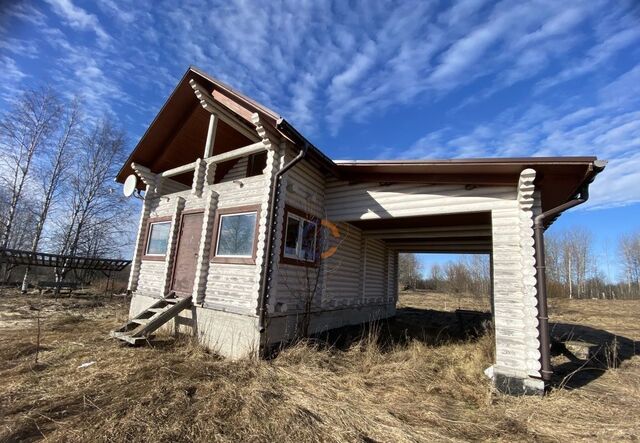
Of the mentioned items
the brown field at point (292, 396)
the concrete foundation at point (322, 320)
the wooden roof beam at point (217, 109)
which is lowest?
the brown field at point (292, 396)

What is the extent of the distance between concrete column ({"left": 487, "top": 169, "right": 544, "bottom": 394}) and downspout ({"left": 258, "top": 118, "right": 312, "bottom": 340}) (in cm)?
460

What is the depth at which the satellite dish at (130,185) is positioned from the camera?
1115 cm

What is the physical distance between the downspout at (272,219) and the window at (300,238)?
62cm

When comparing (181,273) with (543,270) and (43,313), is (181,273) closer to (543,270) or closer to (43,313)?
(43,313)

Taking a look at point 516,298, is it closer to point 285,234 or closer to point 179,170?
point 285,234

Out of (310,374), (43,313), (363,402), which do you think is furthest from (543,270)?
(43,313)

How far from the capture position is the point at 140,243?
1105 cm

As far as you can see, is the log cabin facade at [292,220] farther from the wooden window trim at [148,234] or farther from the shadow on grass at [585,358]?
the shadow on grass at [585,358]

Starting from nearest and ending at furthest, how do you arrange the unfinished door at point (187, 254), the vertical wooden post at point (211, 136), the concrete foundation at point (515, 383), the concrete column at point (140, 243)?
the concrete foundation at point (515, 383), the unfinished door at point (187, 254), the vertical wooden post at point (211, 136), the concrete column at point (140, 243)

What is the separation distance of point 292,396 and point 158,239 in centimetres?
810

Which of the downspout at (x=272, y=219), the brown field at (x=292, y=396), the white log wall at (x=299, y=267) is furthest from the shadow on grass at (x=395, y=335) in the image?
the downspout at (x=272, y=219)

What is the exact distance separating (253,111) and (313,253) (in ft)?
13.3

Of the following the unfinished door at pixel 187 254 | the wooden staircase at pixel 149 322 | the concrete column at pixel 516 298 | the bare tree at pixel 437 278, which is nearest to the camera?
the concrete column at pixel 516 298

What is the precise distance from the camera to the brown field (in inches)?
149
